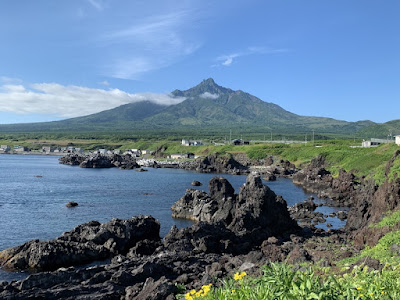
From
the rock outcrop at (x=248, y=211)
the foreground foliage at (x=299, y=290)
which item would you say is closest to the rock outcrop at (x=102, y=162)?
the rock outcrop at (x=248, y=211)

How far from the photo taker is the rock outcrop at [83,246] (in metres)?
29.5

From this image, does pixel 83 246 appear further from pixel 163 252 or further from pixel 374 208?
pixel 374 208

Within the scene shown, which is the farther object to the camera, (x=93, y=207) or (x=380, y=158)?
(x=380, y=158)

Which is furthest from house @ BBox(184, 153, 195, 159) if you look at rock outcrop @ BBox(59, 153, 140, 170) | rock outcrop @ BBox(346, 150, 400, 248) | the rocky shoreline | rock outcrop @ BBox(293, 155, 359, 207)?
Answer: rock outcrop @ BBox(346, 150, 400, 248)

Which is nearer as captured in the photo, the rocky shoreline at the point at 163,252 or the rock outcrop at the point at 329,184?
the rocky shoreline at the point at 163,252

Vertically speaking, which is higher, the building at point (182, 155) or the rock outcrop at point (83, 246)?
the building at point (182, 155)

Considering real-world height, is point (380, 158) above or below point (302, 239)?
above

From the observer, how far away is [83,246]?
32.2 metres

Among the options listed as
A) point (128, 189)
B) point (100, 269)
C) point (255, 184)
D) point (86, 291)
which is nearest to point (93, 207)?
point (128, 189)

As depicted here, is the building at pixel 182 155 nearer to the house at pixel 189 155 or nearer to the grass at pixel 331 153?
the house at pixel 189 155

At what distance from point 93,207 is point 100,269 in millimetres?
32382

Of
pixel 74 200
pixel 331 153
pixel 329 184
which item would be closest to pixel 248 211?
pixel 74 200

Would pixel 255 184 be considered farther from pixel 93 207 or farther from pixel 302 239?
pixel 93 207

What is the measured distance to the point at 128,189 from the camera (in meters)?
76.8
